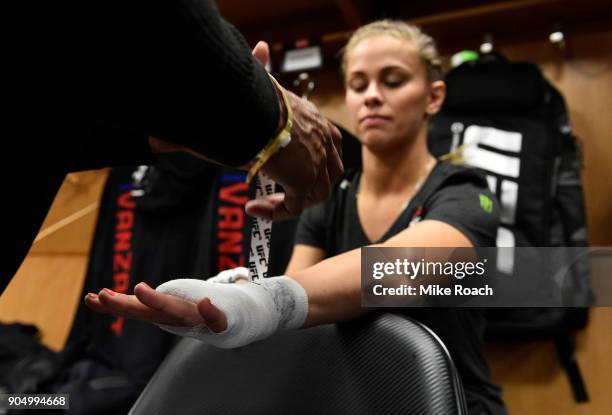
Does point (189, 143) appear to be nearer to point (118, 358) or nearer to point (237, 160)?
point (237, 160)

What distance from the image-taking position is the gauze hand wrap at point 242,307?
453 millimetres

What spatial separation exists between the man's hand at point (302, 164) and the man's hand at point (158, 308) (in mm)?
139

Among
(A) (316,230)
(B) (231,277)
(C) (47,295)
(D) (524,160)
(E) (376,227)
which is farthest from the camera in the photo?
(C) (47,295)

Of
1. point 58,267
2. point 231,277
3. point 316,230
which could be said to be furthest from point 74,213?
point 231,277

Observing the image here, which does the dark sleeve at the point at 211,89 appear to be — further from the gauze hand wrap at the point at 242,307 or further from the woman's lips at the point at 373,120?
the woman's lips at the point at 373,120

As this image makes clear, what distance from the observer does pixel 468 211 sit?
818 mm

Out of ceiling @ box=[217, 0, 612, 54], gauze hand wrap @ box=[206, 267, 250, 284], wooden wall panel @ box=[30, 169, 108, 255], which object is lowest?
gauze hand wrap @ box=[206, 267, 250, 284]

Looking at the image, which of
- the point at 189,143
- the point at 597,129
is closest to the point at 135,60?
the point at 189,143

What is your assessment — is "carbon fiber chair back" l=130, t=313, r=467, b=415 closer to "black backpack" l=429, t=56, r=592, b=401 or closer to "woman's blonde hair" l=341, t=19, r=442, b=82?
"woman's blonde hair" l=341, t=19, r=442, b=82

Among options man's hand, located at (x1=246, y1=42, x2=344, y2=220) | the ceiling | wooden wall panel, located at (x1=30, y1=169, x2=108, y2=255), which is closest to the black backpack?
the ceiling

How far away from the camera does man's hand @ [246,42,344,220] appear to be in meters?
0.45

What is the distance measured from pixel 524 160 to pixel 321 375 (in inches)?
38.5

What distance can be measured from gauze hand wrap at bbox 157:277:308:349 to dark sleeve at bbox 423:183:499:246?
0.34 m

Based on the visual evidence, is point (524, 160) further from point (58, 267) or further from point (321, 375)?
point (58, 267)
